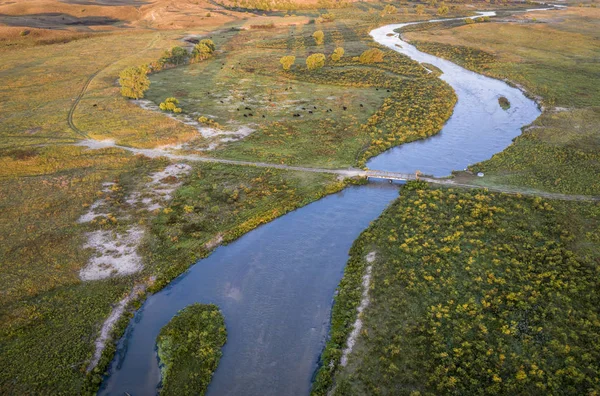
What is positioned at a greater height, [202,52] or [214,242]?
[202,52]

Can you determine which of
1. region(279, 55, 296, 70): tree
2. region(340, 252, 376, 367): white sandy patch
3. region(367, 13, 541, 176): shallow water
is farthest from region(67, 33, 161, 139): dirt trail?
region(340, 252, 376, 367): white sandy patch

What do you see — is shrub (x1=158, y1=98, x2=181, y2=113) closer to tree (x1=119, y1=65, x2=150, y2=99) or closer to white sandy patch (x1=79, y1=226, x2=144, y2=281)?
tree (x1=119, y1=65, x2=150, y2=99)

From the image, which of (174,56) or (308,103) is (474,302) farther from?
(174,56)

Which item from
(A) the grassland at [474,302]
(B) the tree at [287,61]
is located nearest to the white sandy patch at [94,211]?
(A) the grassland at [474,302]

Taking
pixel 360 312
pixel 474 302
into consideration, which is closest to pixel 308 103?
pixel 360 312

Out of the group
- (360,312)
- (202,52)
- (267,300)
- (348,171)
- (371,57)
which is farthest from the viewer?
(202,52)

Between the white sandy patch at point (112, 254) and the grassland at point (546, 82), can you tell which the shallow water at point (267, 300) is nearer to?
the white sandy patch at point (112, 254)
